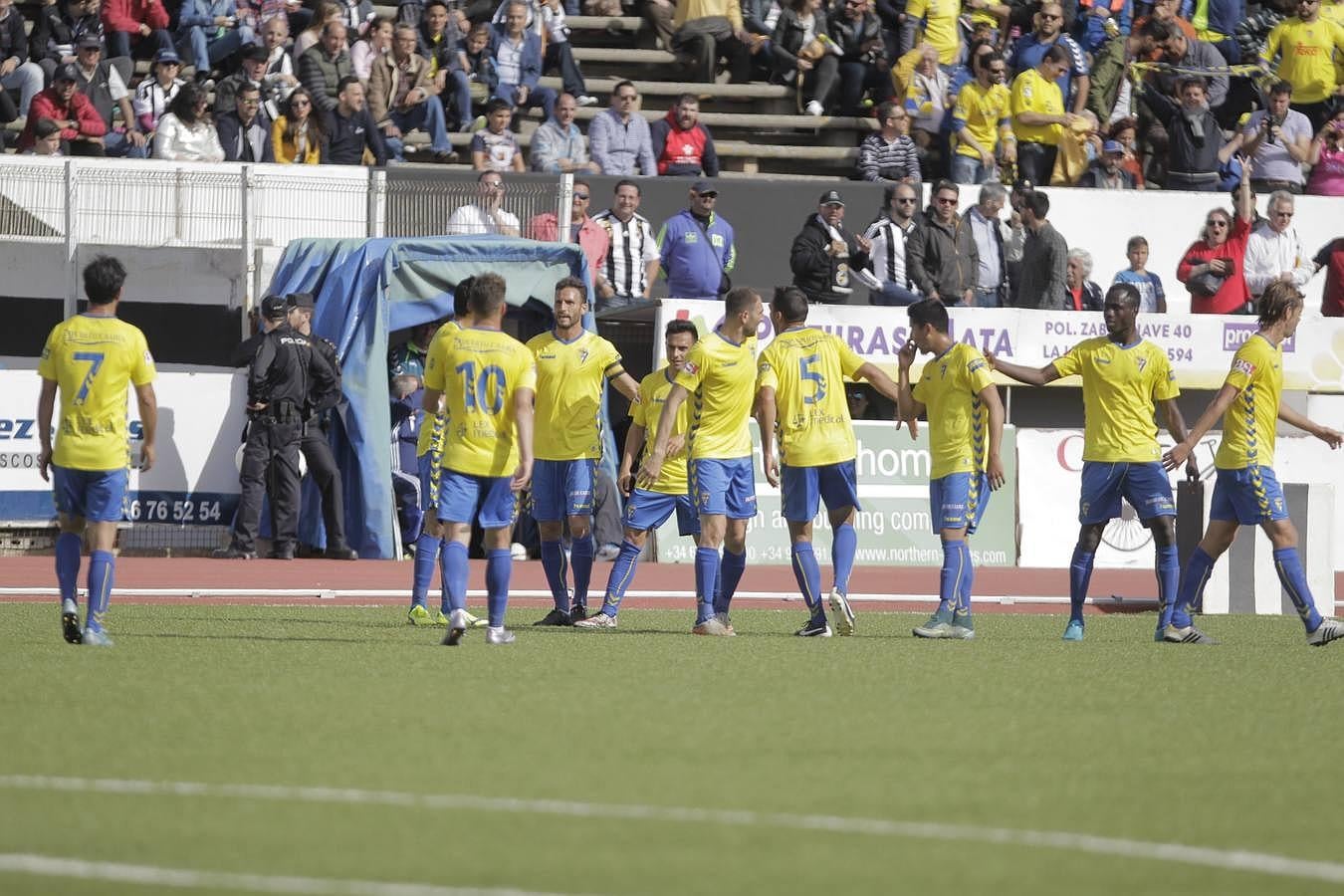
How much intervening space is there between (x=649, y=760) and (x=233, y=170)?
13754mm

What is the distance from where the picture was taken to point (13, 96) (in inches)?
891

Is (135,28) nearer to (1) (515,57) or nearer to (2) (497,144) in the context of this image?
(1) (515,57)

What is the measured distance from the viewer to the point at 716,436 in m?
12.6

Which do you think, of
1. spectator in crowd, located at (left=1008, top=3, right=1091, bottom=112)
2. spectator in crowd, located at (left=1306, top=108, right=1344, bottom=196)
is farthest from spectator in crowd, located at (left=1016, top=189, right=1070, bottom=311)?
spectator in crowd, located at (left=1306, top=108, right=1344, bottom=196)

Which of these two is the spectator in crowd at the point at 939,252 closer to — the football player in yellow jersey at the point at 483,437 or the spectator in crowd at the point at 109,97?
the spectator in crowd at the point at 109,97

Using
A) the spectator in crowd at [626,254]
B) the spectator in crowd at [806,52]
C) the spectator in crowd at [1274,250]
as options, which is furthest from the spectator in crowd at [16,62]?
the spectator in crowd at [1274,250]

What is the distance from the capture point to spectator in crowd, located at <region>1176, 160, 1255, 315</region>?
22.2 metres

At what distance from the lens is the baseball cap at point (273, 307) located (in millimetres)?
18484

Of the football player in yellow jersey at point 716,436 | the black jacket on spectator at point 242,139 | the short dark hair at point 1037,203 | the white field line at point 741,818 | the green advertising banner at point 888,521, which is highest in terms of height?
the black jacket on spectator at point 242,139

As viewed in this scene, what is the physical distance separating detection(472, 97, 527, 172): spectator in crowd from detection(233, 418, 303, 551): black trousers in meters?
4.31

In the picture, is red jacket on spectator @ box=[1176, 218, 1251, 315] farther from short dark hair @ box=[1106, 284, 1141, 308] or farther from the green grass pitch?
the green grass pitch

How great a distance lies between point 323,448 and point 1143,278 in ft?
29.8

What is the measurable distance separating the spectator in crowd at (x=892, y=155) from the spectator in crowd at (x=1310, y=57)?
5.85 meters

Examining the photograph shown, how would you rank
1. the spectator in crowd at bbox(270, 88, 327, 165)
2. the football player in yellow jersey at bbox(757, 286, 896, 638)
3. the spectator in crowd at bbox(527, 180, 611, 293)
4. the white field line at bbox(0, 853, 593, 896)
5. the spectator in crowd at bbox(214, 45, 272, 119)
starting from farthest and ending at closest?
the spectator in crowd at bbox(214, 45, 272, 119) → the spectator in crowd at bbox(270, 88, 327, 165) → the spectator in crowd at bbox(527, 180, 611, 293) → the football player in yellow jersey at bbox(757, 286, 896, 638) → the white field line at bbox(0, 853, 593, 896)
